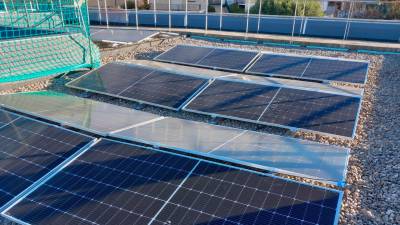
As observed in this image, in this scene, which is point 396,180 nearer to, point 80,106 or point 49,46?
point 80,106

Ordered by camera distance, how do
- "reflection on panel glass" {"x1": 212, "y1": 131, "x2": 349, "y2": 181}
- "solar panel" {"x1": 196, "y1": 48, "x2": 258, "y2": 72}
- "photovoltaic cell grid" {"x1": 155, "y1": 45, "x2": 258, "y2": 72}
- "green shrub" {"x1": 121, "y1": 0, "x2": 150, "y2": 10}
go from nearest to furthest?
"reflection on panel glass" {"x1": 212, "y1": 131, "x2": 349, "y2": 181}, "solar panel" {"x1": 196, "y1": 48, "x2": 258, "y2": 72}, "photovoltaic cell grid" {"x1": 155, "y1": 45, "x2": 258, "y2": 72}, "green shrub" {"x1": 121, "y1": 0, "x2": 150, "y2": 10}

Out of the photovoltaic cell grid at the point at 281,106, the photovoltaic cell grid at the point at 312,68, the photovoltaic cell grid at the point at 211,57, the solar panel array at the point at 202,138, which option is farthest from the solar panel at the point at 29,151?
the photovoltaic cell grid at the point at 312,68

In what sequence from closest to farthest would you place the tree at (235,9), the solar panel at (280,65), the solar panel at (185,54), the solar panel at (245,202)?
1. the solar panel at (245,202)
2. the solar panel at (280,65)
3. the solar panel at (185,54)
4. the tree at (235,9)

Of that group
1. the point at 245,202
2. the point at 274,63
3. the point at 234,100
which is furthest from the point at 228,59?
the point at 245,202

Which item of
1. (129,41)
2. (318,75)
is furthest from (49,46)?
(318,75)

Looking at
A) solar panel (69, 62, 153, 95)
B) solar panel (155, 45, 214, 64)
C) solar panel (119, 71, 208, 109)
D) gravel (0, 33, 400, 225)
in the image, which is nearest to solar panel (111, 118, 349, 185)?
gravel (0, 33, 400, 225)

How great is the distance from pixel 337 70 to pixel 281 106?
5.62m

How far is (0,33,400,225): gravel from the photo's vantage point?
7.21 m

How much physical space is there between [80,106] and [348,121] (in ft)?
27.9

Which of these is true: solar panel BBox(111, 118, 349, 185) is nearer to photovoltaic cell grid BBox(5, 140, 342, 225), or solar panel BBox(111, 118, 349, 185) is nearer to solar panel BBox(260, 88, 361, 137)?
photovoltaic cell grid BBox(5, 140, 342, 225)

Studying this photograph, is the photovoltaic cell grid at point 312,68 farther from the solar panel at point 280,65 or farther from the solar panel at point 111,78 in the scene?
the solar panel at point 111,78

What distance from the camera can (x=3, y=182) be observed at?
6.95 meters

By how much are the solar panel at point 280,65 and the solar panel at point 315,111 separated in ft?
10.2

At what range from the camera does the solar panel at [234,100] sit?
1085cm
